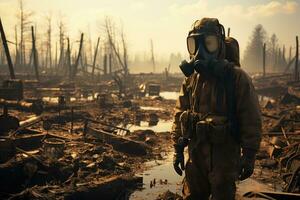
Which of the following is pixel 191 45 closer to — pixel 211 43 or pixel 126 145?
pixel 211 43

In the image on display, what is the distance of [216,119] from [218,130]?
0.41 ft

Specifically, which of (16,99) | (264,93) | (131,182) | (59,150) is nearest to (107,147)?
(59,150)

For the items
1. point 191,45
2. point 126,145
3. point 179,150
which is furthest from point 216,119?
point 126,145

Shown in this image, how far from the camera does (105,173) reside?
303 inches

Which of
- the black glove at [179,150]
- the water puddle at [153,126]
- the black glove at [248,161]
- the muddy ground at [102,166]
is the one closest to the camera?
the black glove at [248,161]

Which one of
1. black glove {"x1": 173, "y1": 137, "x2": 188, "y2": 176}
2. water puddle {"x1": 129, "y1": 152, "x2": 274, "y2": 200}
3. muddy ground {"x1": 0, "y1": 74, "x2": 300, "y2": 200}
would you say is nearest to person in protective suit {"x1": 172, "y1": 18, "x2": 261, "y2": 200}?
black glove {"x1": 173, "y1": 137, "x2": 188, "y2": 176}

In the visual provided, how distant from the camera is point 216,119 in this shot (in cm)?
362

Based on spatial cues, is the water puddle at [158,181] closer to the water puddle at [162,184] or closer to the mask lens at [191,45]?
the water puddle at [162,184]

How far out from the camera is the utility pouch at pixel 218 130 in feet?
11.7

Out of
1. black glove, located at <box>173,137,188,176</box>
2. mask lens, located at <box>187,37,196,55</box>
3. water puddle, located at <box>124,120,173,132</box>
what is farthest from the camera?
water puddle, located at <box>124,120,173,132</box>

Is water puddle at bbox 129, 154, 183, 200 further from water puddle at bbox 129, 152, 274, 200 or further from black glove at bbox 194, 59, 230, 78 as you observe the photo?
black glove at bbox 194, 59, 230, 78

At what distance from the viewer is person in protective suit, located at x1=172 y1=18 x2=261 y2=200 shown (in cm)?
355

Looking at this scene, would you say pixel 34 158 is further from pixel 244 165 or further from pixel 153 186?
pixel 244 165

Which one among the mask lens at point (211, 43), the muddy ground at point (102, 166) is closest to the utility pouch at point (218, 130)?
the mask lens at point (211, 43)
